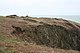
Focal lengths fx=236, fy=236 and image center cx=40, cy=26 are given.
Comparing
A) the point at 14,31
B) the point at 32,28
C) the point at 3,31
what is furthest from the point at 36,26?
the point at 3,31

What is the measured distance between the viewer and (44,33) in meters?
31.9

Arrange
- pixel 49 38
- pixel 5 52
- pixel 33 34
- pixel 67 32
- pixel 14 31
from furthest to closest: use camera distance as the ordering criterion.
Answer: pixel 67 32 → pixel 49 38 → pixel 33 34 → pixel 14 31 → pixel 5 52

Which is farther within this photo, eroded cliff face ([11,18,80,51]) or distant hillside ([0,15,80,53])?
eroded cliff face ([11,18,80,51])

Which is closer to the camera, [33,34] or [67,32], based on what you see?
[33,34]

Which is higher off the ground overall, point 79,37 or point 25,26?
point 25,26

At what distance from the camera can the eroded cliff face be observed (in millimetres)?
28384

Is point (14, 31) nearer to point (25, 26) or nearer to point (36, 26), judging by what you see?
point (25, 26)

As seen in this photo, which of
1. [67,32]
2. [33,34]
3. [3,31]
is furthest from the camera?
[67,32]

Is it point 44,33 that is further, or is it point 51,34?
point 51,34

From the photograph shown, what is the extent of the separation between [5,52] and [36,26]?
16332 mm

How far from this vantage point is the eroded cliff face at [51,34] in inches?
1117

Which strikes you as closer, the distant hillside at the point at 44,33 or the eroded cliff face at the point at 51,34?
the distant hillside at the point at 44,33

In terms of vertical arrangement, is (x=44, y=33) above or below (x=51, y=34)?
above

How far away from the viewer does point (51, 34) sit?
3281cm
